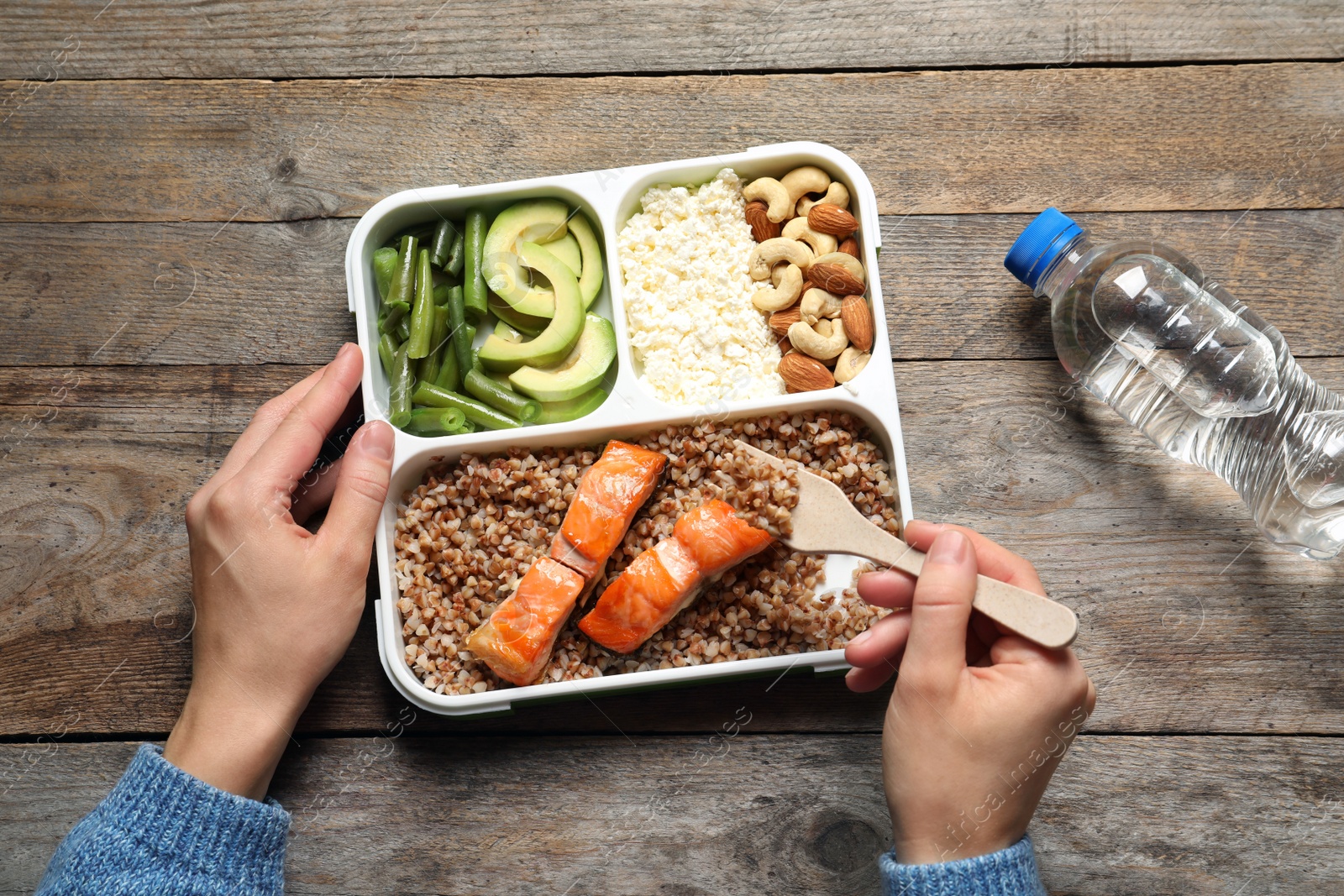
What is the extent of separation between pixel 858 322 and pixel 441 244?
0.74 metres

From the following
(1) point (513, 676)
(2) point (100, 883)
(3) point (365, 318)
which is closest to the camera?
(2) point (100, 883)

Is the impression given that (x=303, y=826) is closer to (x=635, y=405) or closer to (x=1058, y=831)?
(x=635, y=405)

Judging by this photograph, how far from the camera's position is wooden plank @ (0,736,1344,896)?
4.75 ft

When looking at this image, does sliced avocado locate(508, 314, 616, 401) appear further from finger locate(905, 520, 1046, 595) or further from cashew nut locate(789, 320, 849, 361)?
finger locate(905, 520, 1046, 595)

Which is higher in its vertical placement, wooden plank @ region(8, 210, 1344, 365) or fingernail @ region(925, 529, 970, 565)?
wooden plank @ region(8, 210, 1344, 365)

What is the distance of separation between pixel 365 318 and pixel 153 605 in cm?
66

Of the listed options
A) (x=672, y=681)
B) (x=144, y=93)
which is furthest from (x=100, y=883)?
(x=144, y=93)

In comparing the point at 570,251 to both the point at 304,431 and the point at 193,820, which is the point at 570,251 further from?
the point at 193,820

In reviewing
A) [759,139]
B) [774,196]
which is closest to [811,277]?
[774,196]

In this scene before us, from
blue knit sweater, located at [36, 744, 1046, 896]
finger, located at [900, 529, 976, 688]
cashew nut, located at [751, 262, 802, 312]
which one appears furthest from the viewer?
cashew nut, located at [751, 262, 802, 312]

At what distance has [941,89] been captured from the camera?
1.57 m

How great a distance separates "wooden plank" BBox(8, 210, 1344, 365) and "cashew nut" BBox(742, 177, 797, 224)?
0.76ft

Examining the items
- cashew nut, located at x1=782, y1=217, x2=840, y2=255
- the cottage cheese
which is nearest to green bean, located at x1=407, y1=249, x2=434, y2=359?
the cottage cheese

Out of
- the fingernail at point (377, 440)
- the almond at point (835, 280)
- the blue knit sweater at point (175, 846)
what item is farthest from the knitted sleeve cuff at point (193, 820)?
the almond at point (835, 280)
